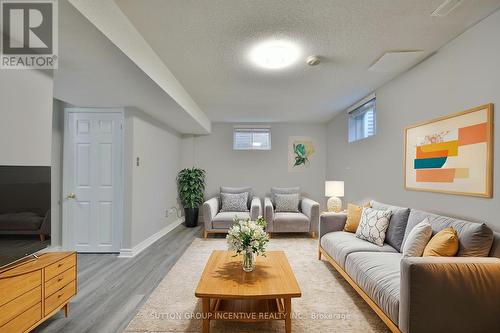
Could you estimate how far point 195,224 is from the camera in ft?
17.8

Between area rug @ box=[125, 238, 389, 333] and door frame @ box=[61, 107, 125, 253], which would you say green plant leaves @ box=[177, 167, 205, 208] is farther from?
area rug @ box=[125, 238, 389, 333]

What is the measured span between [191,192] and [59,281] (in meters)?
3.43

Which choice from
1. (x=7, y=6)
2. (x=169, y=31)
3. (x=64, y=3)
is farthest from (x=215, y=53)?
(x=7, y=6)

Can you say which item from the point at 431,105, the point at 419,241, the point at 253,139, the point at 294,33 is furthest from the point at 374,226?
the point at 253,139

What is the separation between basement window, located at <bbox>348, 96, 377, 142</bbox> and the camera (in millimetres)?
3594

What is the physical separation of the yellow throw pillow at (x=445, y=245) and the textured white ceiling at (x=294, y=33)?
1.69 m

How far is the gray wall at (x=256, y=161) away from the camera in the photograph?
580 cm

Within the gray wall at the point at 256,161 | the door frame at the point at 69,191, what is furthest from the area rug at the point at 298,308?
the gray wall at the point at 256,161

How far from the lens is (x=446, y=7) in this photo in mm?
1709

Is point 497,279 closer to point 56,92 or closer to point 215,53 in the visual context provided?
point 215,53

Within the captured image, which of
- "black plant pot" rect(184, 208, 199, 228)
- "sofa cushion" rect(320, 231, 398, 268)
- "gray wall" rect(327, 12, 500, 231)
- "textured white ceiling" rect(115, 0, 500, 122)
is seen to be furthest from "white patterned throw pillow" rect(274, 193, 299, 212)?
"textured white ceiling" rect(115, 0, 500, 122)

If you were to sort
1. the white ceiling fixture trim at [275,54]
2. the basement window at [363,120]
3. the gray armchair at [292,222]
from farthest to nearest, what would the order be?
the gray armchair at [292,222]
the basement window at [363,120]
the white ceiling fixture trim at [275,54]

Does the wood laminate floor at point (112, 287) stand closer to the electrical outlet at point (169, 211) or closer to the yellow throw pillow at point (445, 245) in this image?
the electrical outlet at point (169, 211)

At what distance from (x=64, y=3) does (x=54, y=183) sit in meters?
2.95
